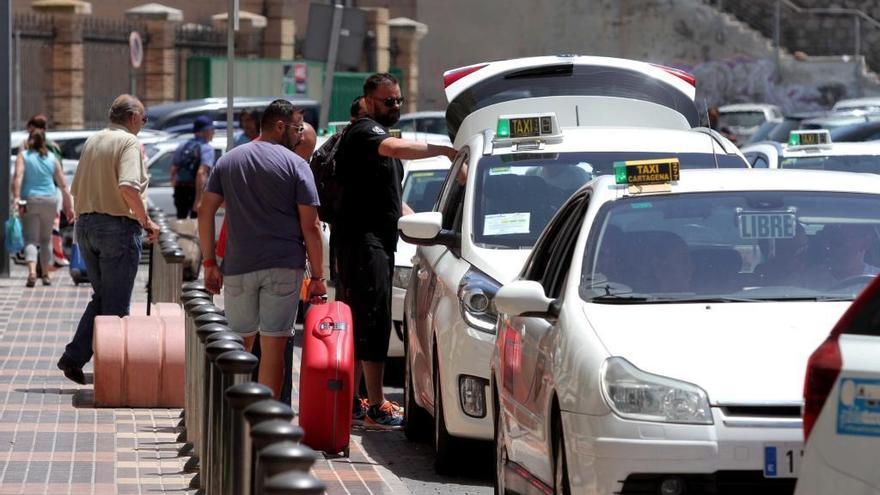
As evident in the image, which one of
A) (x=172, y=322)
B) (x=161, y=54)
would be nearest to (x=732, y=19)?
(x=161, y=54)

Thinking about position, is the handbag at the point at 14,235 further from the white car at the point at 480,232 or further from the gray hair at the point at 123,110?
the white car at the point at 480,232

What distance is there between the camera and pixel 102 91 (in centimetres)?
4334

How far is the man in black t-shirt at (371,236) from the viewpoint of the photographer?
1083 centimetres

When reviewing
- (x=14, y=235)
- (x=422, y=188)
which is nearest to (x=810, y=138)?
(x=422, y=188)

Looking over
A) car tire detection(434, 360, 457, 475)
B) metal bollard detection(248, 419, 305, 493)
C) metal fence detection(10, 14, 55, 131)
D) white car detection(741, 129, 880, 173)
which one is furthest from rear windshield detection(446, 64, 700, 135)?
metal fence detection(10, 14, 55, 131)

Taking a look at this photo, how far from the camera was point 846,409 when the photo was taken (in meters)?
4.70

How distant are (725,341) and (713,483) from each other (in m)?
0.55

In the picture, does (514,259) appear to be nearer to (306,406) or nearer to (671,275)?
(306,406)

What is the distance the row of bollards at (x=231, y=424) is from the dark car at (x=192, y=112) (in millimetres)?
26246

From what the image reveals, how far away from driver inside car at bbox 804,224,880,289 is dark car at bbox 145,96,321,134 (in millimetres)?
28884

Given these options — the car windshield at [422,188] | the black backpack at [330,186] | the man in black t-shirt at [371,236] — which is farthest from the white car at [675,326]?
the car windshield at [422,188]

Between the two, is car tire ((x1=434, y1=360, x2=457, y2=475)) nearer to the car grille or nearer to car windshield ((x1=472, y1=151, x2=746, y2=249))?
car windshield ((x1=472, y1=151, x2=746, y2=249))

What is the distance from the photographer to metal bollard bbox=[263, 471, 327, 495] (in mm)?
4453

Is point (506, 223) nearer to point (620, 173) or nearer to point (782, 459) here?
point (620, 173)
